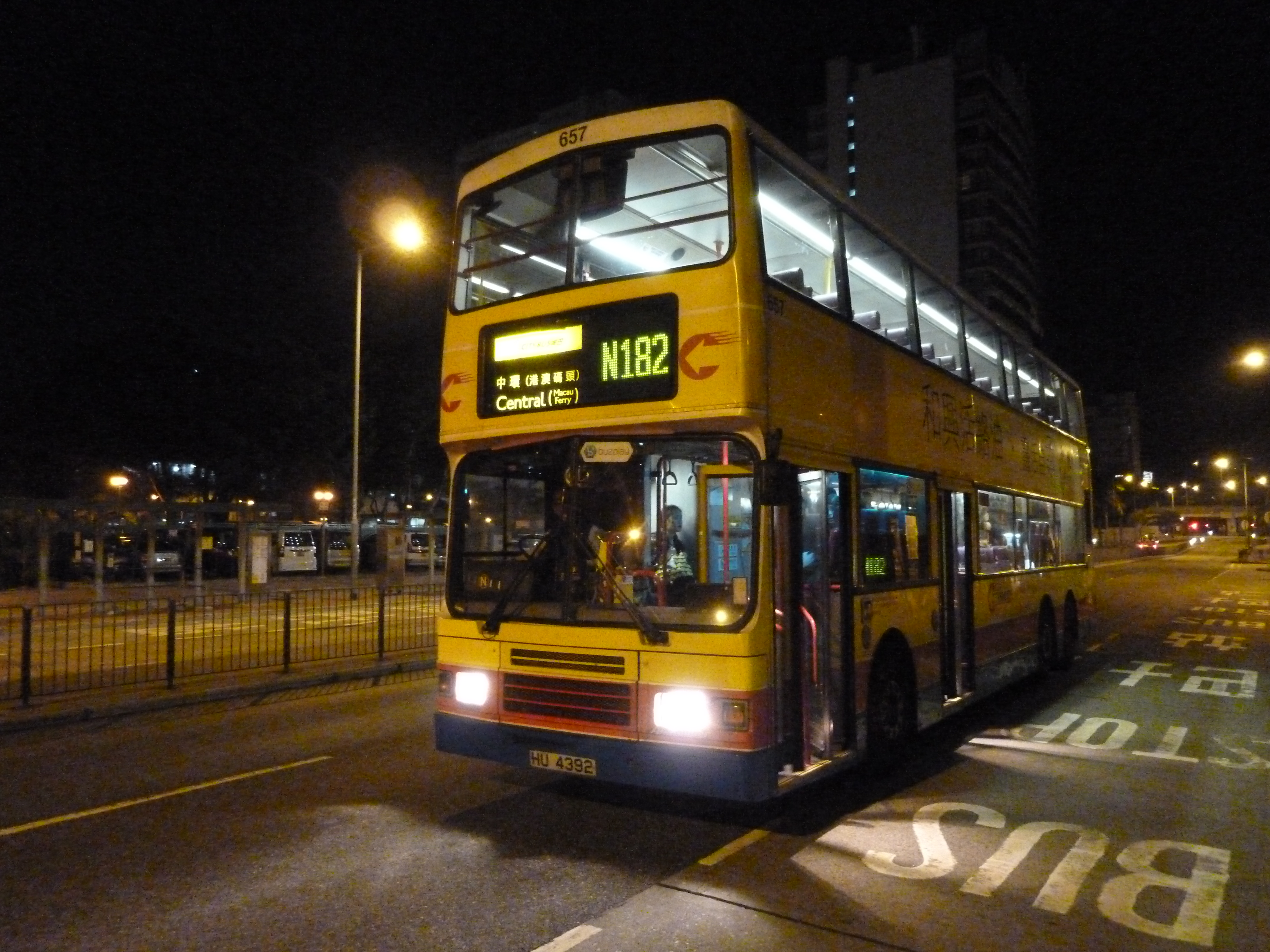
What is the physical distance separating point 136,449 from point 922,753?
102 ft

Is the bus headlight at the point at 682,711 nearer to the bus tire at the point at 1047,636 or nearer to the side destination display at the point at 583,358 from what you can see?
the side destination display at the point at 583,358

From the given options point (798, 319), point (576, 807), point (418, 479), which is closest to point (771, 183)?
point (798, 319)

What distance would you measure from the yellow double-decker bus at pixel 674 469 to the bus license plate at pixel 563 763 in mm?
15

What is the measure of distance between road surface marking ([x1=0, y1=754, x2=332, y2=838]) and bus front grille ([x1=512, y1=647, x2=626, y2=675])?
2983 mm

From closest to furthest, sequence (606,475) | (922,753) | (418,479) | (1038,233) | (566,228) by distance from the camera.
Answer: (606,475) → (566,228) → (922,753) → (418,479) → (1038,233)

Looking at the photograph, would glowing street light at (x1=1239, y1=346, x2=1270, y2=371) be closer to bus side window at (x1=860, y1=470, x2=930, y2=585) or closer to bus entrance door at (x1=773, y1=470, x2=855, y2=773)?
bus side window at (x1=860, y1=470, x2=930, y2=585)

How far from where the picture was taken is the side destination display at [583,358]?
5961 millimetres

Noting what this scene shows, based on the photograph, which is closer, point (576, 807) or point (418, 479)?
point (576, 807)

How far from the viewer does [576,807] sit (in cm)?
669

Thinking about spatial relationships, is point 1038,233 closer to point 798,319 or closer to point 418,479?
point 418,479

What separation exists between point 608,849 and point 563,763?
1.90ft

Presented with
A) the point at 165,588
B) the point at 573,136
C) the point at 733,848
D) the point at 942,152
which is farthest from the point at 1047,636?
the point at 942,152

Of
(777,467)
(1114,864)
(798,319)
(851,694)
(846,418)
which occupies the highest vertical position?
(798,319)

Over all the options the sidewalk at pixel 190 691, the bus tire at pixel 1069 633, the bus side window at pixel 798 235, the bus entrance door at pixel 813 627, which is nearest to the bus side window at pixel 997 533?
the bus tire at pixel 1069 633
